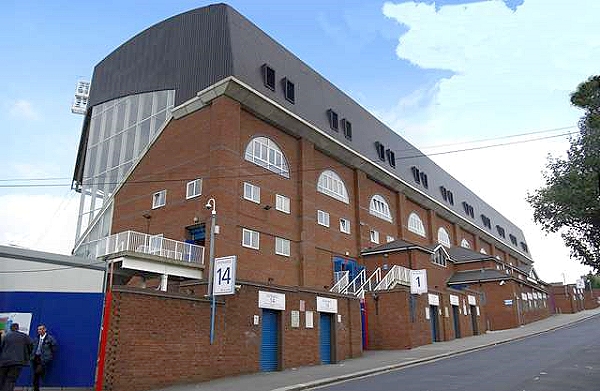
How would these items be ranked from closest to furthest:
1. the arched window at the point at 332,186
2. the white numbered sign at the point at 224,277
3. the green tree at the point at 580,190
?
1. the green tree at the point at 580,190
2. the white numbered sign at the point at 224,277
3. the arched window at the point at 332,186

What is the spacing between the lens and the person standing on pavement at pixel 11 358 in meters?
10.2

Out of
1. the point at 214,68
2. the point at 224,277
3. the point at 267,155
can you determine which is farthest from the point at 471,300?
the point at 224,277

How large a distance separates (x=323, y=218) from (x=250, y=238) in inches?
287

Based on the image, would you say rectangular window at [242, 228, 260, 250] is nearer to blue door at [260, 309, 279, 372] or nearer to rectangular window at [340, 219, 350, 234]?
blue door at [260, 309, 279, 372]

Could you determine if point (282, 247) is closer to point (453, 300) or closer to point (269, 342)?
point (269, 342)

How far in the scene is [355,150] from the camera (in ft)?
115

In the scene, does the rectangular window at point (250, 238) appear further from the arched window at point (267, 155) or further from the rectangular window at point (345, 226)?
the rectangular window at point (345, 226)

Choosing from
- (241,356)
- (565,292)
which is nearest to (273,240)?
(241,356)

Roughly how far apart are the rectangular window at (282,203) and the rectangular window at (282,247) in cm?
175

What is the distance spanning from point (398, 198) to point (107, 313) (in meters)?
32.2

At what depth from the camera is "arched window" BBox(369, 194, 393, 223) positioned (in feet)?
125

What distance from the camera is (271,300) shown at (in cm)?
1748

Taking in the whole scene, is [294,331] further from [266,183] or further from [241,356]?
[266,183]

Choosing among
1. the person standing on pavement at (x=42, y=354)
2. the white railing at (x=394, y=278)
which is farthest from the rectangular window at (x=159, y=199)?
the person standing on pavement at (x=42, y=354)
